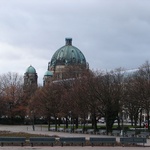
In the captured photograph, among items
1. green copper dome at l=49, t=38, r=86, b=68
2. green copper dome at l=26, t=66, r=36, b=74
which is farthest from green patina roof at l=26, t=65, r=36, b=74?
green copper dome at l=49, t=38, r=86, b=68

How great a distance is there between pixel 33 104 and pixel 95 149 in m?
51.2

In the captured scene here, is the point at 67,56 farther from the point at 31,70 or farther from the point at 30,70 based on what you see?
the point at 30,70

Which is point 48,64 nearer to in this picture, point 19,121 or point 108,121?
Answer: point 19,121

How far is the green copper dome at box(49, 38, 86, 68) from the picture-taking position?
568 feet

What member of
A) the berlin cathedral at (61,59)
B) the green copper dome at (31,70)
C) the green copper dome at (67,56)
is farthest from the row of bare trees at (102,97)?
the green copper dome at (31,70)

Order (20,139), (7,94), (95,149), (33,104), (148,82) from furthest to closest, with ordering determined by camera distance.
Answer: (7,94) < (33,104) < (148,82) < (20,139) < (95,149)

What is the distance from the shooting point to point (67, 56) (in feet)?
573

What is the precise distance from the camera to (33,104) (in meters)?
82.4

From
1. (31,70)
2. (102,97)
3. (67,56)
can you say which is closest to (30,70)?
(31,70)

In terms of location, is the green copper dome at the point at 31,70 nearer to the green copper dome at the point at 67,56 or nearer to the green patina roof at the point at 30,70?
the green patina roof at the point at 30,70

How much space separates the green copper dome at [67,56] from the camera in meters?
173

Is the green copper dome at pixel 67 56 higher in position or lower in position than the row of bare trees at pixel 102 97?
higher

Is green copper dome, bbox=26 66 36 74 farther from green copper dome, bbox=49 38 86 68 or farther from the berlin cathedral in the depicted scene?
green copper dome, bbox=49 38 86 68

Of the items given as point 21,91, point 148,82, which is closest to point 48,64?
point 21,91
